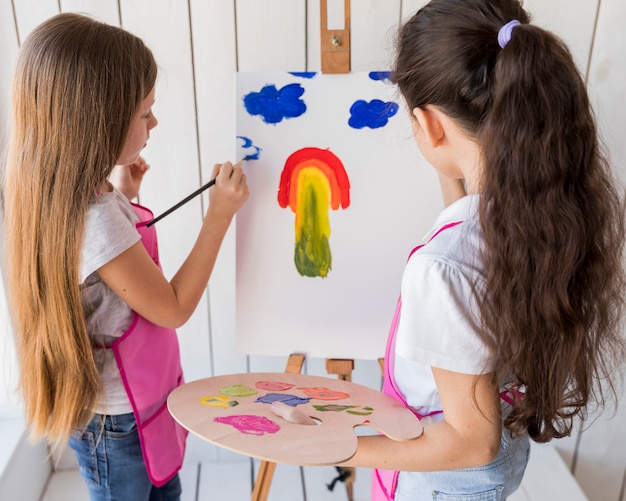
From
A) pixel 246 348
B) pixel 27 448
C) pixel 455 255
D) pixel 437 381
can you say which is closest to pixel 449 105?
pixel 455 255

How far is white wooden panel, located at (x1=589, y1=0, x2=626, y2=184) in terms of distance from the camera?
1431mm

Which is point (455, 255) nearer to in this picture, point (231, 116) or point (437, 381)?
point (437, 381)

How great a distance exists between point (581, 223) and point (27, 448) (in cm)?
155

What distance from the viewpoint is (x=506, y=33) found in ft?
2.41

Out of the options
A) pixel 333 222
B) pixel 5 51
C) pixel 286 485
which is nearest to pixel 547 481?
pixel 286 485

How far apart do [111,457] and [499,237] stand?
81 cm

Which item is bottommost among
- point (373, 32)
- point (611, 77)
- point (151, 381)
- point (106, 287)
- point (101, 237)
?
point (151, 381)

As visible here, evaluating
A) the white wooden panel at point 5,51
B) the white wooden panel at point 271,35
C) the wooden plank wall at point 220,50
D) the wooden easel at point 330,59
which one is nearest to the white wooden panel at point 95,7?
the wooden plank wall at point 220,50

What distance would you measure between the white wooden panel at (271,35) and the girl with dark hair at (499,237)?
0.60 m

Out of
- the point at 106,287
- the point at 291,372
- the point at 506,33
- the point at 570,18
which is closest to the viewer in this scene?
the point at 506,33

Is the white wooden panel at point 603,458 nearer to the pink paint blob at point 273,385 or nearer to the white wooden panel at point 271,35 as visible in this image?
the pink paint blob at point 273,385

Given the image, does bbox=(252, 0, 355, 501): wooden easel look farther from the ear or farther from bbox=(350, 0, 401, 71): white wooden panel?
the ear

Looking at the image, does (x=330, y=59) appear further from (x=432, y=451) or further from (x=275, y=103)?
(x=432, y=451)

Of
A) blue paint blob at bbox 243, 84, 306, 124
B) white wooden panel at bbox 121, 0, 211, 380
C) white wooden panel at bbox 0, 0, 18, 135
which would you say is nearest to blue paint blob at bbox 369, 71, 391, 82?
blue paint blob at bbox 243, 84, 306, 124
